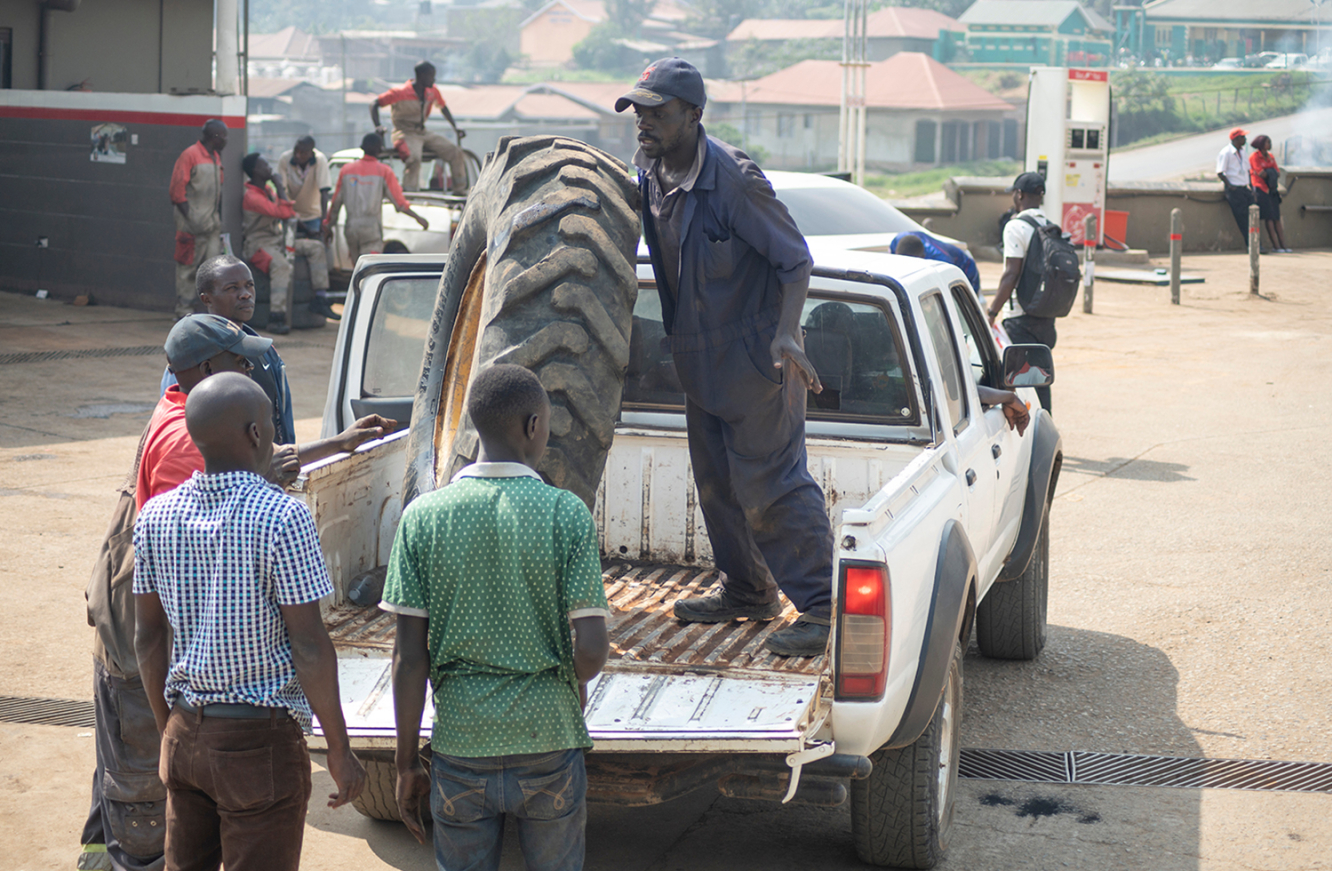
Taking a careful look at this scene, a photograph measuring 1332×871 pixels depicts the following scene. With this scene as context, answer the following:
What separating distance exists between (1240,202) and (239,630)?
24806 millimetres

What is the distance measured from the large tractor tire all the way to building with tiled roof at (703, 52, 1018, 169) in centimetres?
8060

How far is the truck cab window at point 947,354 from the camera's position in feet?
17.6

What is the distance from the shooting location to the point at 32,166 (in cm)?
1752

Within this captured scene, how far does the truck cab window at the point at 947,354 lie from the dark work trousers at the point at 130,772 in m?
2.96

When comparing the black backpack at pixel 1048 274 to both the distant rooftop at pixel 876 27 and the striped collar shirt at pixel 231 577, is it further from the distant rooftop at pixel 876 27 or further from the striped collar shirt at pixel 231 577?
the distant rooftop at pixel 876 27

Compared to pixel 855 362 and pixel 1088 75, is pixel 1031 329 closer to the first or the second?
pixel 855 362

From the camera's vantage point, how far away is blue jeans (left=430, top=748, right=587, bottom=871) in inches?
117

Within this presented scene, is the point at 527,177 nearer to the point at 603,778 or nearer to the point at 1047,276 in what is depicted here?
the point at 603,778

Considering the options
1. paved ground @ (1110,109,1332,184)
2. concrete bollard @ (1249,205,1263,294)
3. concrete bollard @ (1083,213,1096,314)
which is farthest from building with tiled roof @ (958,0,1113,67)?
concrete bollard @ (1083,213,1096,314)

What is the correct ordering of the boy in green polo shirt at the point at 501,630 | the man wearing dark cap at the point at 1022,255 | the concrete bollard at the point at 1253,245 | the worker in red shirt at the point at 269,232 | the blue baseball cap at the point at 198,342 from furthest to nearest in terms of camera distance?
the concrete bollard at the point at 1253,245 → the worker in red shirt at the point at 269,232 → the man wearing dark cap at the point at 1022,255 → the blue baseball cap at the point at 198,342 → the boy in green polo shirt at the point at 501,630

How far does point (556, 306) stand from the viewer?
4359 millimetres

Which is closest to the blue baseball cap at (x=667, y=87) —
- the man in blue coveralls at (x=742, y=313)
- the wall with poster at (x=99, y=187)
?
the man in blue coveralls at (x=742, y=313)

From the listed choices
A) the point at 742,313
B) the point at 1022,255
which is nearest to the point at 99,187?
the point at 1022,255

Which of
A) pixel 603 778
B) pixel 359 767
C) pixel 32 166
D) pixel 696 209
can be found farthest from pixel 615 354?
pixel 32 166
